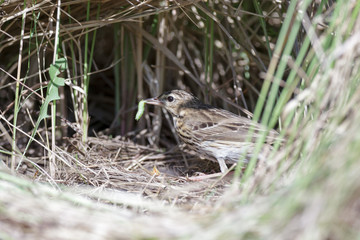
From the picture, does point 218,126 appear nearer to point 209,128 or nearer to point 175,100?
point 209,128

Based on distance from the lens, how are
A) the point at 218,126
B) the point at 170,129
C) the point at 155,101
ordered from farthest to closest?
the point at 170,129, the point at 155,101, the point at 218,126

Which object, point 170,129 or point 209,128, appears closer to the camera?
point 209,128

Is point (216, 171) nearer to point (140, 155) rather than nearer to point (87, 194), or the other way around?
point (140, 155)

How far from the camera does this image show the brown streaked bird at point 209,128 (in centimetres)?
456

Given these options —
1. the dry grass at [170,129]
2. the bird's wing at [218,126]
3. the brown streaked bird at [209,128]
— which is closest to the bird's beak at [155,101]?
the brown streaked bird at [209,128]

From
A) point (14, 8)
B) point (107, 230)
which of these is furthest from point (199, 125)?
point (107, 230)

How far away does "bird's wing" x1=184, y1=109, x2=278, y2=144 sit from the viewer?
4562 millimetres

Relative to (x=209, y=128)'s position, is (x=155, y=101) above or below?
above

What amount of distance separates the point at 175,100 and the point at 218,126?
0.63 metres

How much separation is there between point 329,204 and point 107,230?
3.31 ft

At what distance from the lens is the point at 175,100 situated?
201 inches

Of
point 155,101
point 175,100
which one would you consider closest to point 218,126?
point 175,100

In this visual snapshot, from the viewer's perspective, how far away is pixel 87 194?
3727 millimetres

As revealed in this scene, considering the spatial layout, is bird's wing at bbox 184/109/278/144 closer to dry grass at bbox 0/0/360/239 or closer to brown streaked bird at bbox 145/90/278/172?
brown streaked bird at bbox 145/90/278/172
